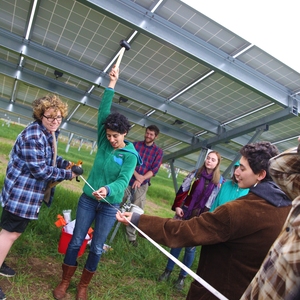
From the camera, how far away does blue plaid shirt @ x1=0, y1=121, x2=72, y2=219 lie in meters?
2.31

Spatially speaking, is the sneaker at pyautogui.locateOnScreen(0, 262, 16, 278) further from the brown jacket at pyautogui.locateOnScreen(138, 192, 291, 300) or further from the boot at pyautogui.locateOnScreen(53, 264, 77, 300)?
the brown jacket at pyautogui.locateOnScreen(138, 192, 291, 300)

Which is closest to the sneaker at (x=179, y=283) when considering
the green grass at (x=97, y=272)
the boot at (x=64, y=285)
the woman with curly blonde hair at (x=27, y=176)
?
the green grass at (x=97, y=272)

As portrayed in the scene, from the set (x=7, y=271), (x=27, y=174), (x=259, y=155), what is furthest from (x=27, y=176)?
(x=259, y=155)

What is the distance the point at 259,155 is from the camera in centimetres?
165

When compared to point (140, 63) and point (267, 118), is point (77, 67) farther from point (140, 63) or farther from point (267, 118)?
point (267, 118)

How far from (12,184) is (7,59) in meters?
3.93

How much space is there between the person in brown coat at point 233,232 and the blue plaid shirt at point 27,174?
106 cm

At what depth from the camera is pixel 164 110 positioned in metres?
5.36

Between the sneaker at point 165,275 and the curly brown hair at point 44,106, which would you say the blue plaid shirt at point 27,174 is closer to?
the curly brown hair at point 44,106

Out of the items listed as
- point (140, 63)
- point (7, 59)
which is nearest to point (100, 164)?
point (140, 63)

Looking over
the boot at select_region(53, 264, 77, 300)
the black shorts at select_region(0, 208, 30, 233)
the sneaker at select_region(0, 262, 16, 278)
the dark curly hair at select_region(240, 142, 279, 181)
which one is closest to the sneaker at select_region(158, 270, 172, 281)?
the boot at select_region(53, 264, 77, 300)

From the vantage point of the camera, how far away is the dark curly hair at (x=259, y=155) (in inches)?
64.2

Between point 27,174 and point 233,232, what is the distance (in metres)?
1.65

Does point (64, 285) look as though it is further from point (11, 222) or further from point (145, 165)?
point (145, 165)
